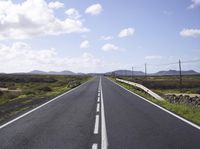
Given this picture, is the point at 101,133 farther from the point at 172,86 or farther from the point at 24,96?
the point at 172,86

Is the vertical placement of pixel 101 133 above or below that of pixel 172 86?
above

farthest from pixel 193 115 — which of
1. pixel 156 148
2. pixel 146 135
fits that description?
pixel 156 148

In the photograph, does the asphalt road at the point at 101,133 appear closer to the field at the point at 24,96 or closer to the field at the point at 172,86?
the field at the point at 24,96

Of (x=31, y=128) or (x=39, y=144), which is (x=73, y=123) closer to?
(x=31, y=128)

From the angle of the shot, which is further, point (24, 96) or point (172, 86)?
point (172, 86)

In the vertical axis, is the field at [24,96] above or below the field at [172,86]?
above

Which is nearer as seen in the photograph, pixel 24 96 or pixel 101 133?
pixel 101 133

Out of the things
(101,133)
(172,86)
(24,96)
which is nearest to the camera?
(101,133)

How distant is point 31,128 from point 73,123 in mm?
1568

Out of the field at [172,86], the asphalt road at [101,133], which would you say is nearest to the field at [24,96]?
the asphalt road at [101,133]

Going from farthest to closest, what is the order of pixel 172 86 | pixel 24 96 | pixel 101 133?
pixel 172 86 → pixel 24 96 → pixel 101 133

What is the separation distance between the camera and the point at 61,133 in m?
8.69

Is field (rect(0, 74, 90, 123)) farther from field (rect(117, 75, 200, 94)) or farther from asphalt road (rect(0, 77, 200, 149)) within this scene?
field (rect(117, 75, 200, 94))

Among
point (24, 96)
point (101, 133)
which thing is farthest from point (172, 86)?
point (101, 133)
